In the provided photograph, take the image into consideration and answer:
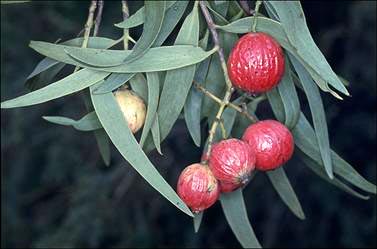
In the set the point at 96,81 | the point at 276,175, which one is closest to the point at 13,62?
the point at 276,175

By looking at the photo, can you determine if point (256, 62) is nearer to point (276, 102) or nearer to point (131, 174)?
point (276, 102)

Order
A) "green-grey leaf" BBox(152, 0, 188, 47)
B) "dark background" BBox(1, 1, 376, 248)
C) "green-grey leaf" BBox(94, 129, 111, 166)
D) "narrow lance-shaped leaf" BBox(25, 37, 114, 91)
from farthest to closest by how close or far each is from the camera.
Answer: "dark background" BBox(1, 1, 376, 248)
"green-grey leaf" BBox(94, 129, 111, 166)
"narrow lance-shaped leaf" BBox(25, 37, 114, 91)
"green-grey leaf" BBox(152, 0, 188, 47)

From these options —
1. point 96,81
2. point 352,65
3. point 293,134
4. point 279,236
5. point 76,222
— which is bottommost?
point 279,236

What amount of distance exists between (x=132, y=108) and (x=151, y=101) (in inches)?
1.2

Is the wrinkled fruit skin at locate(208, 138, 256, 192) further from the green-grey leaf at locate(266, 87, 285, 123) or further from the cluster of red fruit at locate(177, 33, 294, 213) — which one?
the green-grey leaf at locate(266, 87, 285, 123)

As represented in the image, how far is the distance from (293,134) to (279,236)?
104 centimetres

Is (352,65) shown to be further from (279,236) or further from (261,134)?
(261,134)

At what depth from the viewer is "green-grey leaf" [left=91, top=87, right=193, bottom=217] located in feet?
3.64

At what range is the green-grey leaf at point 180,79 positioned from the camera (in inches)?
45.7

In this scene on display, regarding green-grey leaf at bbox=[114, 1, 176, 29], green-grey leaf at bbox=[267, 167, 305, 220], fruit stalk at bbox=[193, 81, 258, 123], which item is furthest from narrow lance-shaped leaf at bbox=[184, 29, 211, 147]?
green-grey leaf at bbox=[267, 167, 305, 220]

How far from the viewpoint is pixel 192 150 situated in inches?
91.2

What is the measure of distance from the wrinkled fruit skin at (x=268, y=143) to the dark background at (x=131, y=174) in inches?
34.0

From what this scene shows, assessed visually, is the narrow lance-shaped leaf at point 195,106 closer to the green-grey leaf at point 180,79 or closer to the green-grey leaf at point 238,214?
the green-grey leaf at point 180,79

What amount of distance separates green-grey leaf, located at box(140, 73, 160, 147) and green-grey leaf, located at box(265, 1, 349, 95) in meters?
0.20
